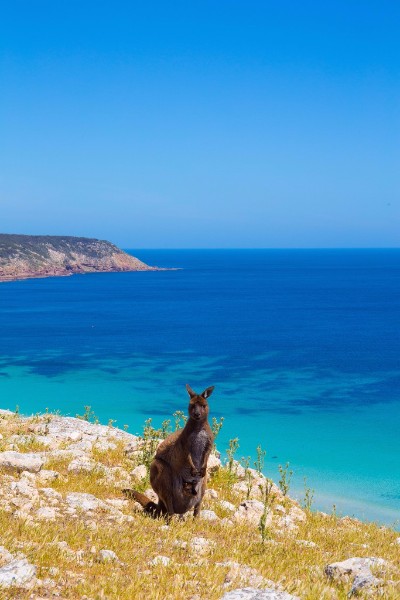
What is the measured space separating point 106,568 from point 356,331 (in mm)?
81612

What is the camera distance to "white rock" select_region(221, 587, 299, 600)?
4.72 metres

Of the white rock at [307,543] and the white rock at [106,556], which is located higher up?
the white rock at [106,556]

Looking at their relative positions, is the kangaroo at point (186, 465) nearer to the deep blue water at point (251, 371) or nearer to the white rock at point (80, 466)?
the white rock at point (80, 466)

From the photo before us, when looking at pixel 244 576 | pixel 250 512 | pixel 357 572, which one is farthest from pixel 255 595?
pixel 250 512

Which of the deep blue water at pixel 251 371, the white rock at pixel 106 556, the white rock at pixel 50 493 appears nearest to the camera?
the white rock at pixel 106 556

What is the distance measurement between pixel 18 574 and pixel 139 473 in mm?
6330

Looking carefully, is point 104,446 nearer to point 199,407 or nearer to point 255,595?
point 199,407

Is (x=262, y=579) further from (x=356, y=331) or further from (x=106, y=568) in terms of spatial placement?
(x=356, y=331)

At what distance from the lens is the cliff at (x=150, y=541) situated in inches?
207

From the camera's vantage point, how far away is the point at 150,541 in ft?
23.2

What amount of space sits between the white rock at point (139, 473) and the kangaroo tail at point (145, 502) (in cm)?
123

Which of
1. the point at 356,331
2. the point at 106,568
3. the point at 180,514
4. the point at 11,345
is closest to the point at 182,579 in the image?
the point at 106,568

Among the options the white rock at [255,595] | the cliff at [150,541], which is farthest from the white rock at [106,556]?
the white rock at [255,595]

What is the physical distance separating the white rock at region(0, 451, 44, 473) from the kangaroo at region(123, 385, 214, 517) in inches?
91.2
